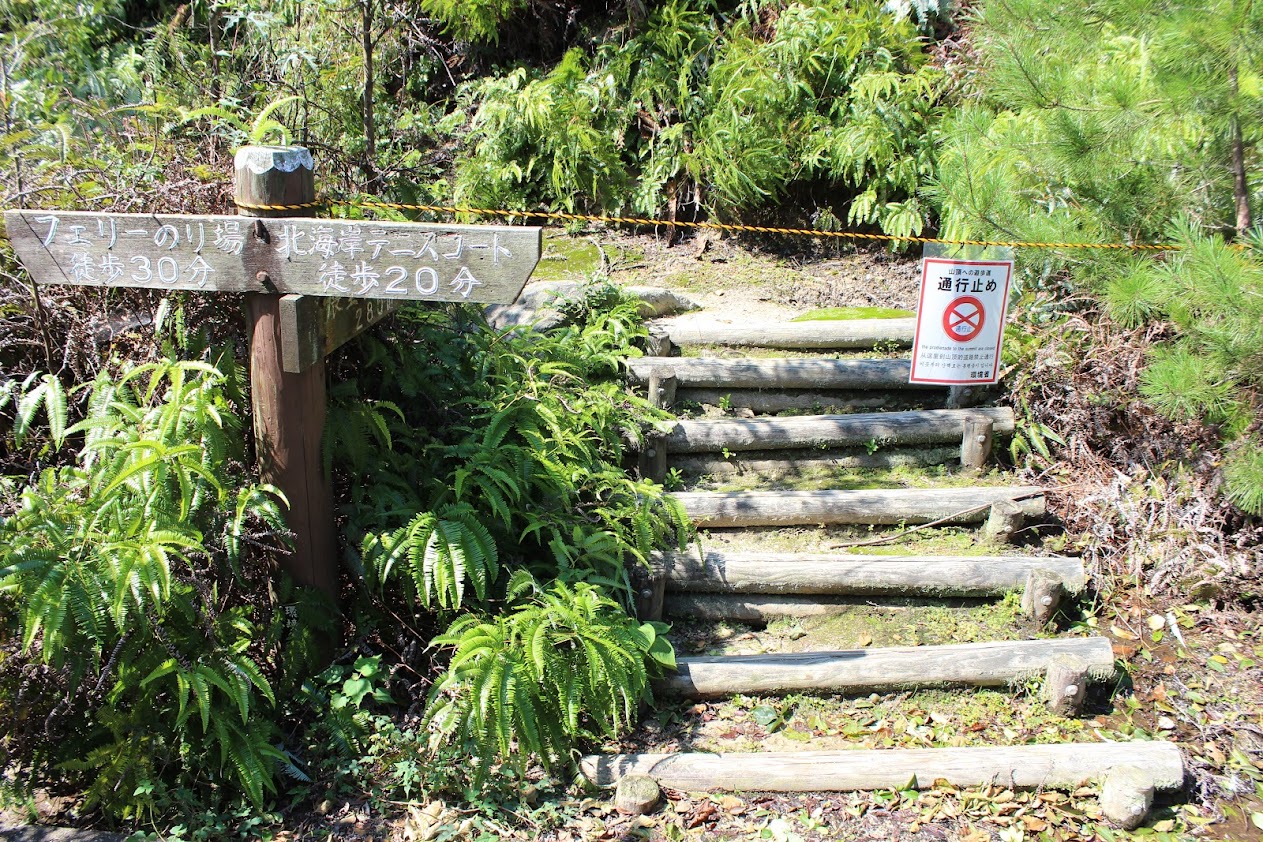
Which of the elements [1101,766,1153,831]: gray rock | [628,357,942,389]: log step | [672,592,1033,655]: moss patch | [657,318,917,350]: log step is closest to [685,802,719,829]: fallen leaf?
[672,592,1033,655]: moss patch

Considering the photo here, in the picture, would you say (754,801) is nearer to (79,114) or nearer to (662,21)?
(79,114)

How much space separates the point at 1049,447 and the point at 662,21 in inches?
209

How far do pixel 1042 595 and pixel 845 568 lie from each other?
0.90 metres

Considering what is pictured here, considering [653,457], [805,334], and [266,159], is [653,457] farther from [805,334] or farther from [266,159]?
[266,159]

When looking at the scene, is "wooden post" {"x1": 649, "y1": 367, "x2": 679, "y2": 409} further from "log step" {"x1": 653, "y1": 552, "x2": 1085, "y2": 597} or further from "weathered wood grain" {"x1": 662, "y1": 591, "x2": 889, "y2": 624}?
"weathered wood grain" {"x1": 662, "y1": 591, "x2": 889, "y2": 624}

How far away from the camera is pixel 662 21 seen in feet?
28.2

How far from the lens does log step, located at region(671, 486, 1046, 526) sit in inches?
199

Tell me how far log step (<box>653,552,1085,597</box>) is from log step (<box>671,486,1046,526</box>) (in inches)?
15.6

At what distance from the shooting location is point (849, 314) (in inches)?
261

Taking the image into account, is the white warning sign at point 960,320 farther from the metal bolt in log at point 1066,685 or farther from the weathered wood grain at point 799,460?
the metal bolt in log at point 1066,685

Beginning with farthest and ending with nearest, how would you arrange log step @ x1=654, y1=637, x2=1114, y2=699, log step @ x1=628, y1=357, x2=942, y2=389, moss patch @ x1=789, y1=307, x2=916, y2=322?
moss patch @ x1=789, y1=307, x2=916, y2=322 → log step @ x1=628, y1=357, x2=942, y2=389 → log step @ x1=654, y1=637, x2=1114, y2=699

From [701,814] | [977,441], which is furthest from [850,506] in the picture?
[701,814]

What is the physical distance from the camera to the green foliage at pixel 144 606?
3.27 meters

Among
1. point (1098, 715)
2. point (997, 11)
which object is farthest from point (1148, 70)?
point (1098, 715)
